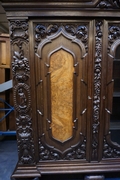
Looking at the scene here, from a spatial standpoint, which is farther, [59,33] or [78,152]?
[78,152]

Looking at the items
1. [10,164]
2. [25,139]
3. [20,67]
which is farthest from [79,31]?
[10,164]

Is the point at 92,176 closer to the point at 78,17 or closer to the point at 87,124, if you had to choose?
the point at 87,124

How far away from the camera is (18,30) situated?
42.3 inches

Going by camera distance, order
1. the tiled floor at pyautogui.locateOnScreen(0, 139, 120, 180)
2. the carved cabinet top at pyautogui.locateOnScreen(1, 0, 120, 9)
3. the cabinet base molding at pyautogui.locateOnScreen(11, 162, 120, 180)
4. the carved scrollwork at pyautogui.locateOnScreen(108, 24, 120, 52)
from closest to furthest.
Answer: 1. the carved cabinet top at pyautogui.locateOnScreen(1, 0, 120, 9)
2. the carved scrollwork at pyautogui.locateOnScreen(108, 24, 120, 52)
3. the cabinet base molding at pyautogui.locateOnScreen(11, 162, 120, 180)
4. the tiled floor at pyautogui.locateOnScreen(0, 139, 120, 180)

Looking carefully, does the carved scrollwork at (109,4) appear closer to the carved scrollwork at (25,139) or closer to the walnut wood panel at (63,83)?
the walnut wood panel at (63,83)

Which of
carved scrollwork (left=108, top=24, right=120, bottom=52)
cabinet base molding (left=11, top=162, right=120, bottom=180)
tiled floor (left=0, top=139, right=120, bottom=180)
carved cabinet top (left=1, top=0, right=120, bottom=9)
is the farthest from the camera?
tiled floor (left=0, top=139, right=120, bottom=180)

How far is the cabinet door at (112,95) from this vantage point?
3.70 ft

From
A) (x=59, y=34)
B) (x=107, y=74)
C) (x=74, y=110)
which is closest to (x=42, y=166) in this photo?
(x=74, y=110)

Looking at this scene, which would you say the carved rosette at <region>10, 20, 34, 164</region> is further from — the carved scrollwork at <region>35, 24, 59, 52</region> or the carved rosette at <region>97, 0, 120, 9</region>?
the carved rosette at <region>97, 0, 120, 9</region>

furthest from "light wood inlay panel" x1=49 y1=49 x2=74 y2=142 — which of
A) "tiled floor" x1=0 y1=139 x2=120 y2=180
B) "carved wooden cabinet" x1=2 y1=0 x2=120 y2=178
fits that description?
"tiled floor" x1=0 y1=139 x2=120 y2=180

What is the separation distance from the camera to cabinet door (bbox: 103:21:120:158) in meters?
1.13

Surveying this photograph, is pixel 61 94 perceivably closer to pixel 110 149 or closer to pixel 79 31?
pixel 79 31

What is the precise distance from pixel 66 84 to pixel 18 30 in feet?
1.82

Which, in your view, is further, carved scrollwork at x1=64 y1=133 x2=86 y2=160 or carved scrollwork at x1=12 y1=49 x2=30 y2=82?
carved scrollwork at x1=64 y1=133 x2=86 y2=160
